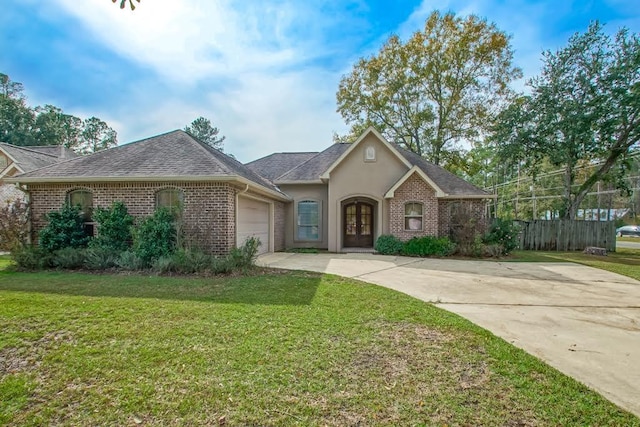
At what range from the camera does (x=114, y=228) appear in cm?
940

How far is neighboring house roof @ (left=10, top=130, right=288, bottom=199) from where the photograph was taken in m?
9.56

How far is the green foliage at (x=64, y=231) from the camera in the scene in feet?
30.9

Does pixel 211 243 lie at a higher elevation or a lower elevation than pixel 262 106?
lower

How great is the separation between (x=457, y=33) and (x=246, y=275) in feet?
79.3

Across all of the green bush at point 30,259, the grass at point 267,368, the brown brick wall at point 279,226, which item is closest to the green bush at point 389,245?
the brown brick wall at point 279,226

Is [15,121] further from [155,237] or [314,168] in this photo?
[155,237]

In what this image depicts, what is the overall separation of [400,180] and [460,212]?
2.89m

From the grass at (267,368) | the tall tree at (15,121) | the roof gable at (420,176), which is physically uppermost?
the tall tree at (15,121)

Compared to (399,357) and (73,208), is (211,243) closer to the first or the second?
(73,208)

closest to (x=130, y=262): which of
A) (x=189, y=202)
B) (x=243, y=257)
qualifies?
(x=189, y=202)

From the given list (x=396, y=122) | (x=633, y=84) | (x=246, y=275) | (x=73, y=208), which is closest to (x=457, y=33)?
(x=396, y=122)

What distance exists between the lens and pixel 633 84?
14766mm

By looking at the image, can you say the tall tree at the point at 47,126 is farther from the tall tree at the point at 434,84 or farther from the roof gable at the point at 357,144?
the roof gable at the point at 357,144

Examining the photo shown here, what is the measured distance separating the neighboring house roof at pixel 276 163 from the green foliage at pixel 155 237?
27.8 ft
